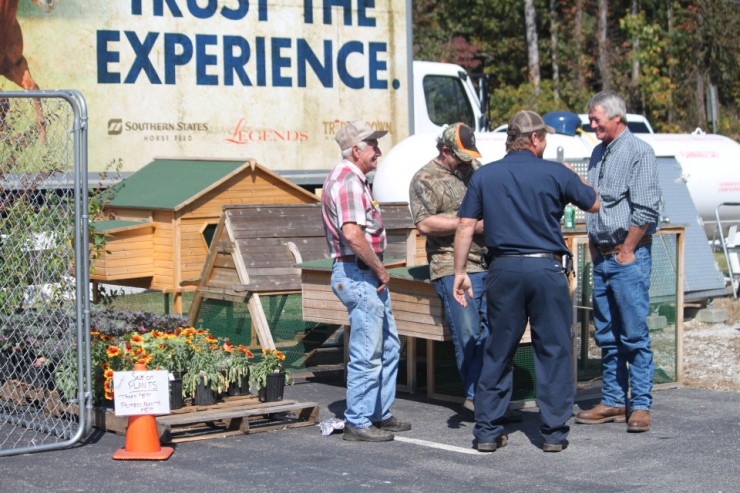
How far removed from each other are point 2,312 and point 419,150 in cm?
699

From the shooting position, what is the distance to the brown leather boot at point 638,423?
7.47 metres

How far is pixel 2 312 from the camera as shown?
332 inches

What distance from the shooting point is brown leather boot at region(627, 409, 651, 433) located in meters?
7.47

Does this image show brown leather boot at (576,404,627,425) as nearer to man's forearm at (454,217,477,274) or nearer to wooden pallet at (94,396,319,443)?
man's forearm at (454,217,477,274)

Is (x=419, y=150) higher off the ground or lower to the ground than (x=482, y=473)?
higher

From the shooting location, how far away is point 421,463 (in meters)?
6.74

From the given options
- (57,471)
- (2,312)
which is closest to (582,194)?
(57,471)

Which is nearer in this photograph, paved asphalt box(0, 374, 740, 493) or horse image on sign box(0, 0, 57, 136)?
paved asphalt box(0, 374, 740, 493)

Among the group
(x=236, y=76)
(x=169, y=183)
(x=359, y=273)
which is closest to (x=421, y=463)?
(x=359, y=273)

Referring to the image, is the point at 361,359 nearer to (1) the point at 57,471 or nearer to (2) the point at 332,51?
(1) the point at 57,471

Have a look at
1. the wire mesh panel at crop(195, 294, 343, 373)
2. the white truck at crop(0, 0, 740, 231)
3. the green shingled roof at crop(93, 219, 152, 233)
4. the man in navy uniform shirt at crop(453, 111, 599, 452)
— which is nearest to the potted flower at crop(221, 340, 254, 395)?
the man in navy uniform shirt at crop(453, 111, 599, 452)

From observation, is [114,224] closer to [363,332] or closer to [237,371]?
[237,371]

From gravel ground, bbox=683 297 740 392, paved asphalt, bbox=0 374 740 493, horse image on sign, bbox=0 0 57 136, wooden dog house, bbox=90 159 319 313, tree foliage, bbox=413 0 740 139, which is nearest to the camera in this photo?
paved asphalt, bbox=0 374 740 493

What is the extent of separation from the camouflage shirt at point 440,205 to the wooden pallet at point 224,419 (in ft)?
4.04
